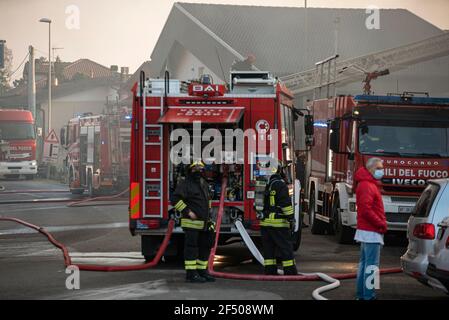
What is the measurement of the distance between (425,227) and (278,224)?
268 cm

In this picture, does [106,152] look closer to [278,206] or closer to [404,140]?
[404,140]

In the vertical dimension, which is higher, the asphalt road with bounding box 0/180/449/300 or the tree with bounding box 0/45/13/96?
the tree with bounding box 0/45/13/96

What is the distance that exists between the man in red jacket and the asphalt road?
532mm

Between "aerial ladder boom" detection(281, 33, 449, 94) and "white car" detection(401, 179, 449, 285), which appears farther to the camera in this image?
"aerial ladder boom" detection(281, 33, 449, 94)

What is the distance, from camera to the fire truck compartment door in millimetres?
13340

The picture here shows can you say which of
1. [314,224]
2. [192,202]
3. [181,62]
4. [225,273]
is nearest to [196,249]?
[192,202]

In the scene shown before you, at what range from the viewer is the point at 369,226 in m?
10.2

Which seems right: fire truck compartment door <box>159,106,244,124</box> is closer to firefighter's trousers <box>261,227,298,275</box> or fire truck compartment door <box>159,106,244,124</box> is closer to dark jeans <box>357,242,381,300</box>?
firefighter's trousers <box>261,227,298,275</box>

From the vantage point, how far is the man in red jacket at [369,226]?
400 inches

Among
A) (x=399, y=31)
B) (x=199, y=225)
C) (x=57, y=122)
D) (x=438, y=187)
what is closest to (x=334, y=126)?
(x=199, y=225)

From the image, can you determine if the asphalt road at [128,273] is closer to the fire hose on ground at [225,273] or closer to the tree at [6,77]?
the fire hose on ground at [225,273]

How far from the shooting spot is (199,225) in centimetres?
1211

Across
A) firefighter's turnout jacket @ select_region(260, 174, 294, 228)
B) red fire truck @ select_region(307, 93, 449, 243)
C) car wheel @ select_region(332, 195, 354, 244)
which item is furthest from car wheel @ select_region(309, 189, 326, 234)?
firefighter's turnout jacket @ select_region(260, 174, 294, 228)
